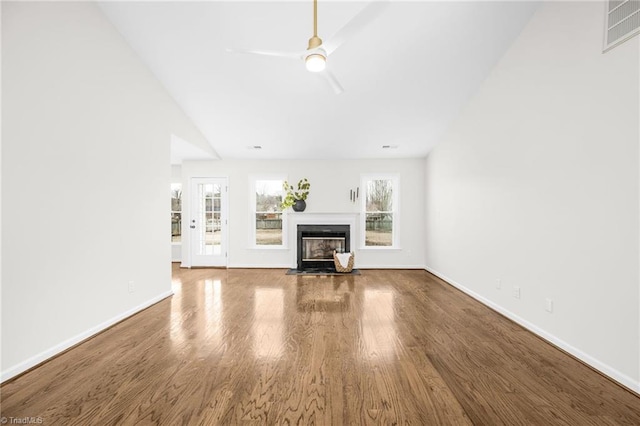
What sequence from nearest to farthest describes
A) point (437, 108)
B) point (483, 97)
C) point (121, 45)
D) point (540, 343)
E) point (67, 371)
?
point (67, 371), point (540, 343), point (121, 45), point (483, 97), point (437, 108)

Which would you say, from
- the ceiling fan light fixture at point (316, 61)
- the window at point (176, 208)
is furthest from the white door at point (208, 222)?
the ceiling fan light fixture at point (316, 61)

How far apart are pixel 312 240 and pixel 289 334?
352cm

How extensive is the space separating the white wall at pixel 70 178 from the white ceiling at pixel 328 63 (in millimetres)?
520

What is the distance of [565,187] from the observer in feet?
8.23

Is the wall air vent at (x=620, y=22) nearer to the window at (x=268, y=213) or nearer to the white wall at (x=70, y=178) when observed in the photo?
the white wall at (x=70, y=178)

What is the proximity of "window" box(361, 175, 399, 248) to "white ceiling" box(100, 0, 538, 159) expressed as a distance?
4.16 feet

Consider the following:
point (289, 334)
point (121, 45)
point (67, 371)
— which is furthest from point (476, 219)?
point (121, 45)

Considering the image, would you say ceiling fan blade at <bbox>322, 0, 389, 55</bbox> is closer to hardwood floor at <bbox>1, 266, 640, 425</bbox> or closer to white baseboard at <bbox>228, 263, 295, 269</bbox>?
hardwood floor at <bbox>1, 266, 640, 425</bbox>

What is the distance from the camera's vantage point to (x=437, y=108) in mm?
4379

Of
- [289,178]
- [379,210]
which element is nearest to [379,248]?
[379,210]

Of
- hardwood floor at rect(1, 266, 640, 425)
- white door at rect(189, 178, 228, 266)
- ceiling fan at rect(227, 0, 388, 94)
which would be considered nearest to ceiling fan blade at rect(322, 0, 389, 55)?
ceiling fan at rect(227, 0, 388, 94)

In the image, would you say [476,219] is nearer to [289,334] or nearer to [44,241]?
[289,334]

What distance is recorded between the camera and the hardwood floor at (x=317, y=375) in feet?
5.45

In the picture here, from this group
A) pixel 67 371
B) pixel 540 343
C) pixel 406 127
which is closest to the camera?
pixel 67 371
